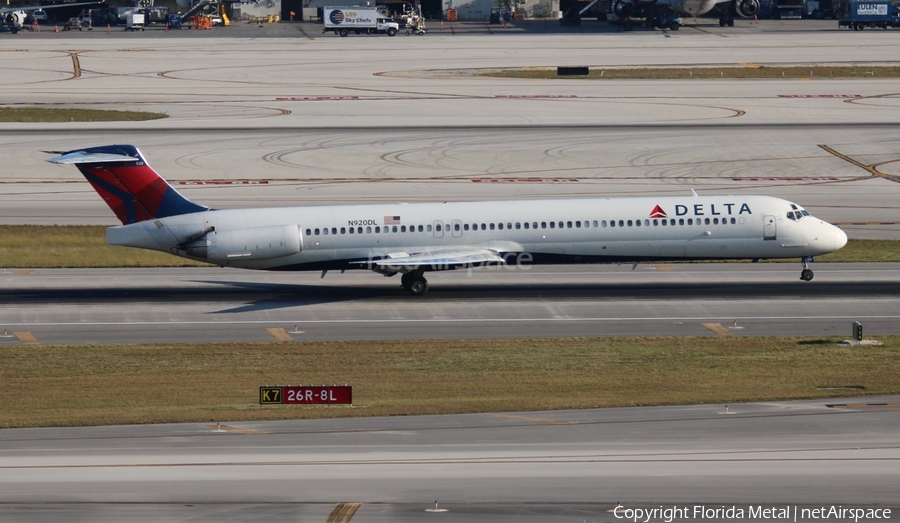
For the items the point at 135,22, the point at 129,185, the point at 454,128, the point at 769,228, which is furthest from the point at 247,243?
the point at 135,22

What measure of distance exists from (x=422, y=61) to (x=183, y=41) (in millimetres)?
35061

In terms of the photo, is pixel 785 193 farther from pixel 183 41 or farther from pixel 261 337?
pixel 183 41

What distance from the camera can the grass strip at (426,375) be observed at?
2833 cm

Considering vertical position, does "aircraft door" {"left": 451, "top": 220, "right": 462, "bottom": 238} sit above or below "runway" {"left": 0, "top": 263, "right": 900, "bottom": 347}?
above

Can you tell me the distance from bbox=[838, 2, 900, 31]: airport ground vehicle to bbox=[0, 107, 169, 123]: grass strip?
305ft

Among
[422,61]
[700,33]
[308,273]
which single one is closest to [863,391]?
[308,273]

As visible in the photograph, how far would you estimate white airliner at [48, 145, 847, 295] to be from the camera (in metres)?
41.8

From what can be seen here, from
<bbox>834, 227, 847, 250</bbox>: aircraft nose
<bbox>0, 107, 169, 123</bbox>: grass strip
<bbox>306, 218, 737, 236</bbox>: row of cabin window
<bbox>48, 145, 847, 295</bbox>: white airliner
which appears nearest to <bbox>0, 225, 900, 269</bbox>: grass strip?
<bbox>834, 227, 847, 250</bbox>: aircraft nose

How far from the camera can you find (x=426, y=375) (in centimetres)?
3206

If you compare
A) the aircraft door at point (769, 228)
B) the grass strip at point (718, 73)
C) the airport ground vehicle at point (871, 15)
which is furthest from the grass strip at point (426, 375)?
the airport ground vehicle at point (871, 15)

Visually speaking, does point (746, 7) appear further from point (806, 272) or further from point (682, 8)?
point (806, 272)

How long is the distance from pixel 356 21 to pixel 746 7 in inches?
1981

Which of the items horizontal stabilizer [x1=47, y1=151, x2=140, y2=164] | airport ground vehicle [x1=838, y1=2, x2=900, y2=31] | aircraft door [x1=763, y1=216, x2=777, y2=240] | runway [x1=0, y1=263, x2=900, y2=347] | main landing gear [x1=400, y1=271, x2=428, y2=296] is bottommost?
runway [x1=0, y1=263, x2=900, y2=347]

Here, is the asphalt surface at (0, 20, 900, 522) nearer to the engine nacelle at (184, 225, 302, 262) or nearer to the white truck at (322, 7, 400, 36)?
the engine nacelle at (184, 225, 302, 262)
